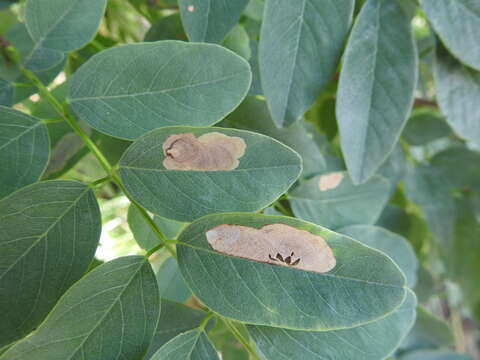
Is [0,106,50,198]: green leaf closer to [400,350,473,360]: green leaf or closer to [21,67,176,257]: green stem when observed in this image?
[21,67,176,257]: green stem

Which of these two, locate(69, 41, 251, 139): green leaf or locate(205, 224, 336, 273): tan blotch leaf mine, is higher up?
locate(69, 41, 251, 139): green leaf

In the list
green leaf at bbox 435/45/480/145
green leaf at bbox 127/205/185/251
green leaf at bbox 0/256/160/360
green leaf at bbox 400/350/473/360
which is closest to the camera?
green leaf at bbox 0/256/160/360

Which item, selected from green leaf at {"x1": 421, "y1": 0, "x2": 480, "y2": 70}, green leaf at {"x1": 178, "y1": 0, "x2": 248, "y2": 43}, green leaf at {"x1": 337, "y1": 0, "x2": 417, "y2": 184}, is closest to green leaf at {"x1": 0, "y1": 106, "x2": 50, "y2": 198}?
green leaf at {"x1": 178, "y1": 0, "x2": 248, "y2": 43}

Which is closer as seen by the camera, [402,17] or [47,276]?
[47,276]

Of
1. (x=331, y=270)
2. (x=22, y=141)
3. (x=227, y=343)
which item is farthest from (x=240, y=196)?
(x=227, y=343)

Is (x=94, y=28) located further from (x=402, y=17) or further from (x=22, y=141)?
(x=402, y=17)

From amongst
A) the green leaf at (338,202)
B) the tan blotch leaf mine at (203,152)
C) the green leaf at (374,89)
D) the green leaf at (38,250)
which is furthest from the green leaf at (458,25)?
the green leaf at (38,250)

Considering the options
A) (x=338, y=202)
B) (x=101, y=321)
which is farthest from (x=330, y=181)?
A: (x=101, y=321)

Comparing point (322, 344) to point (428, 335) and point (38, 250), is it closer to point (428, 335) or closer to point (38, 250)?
point (38, 250)
